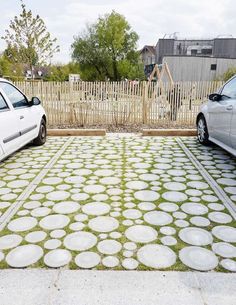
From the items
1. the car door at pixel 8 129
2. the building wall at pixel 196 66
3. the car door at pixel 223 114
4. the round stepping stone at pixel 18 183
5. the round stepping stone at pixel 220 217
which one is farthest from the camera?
the building wall at pixel 196 66

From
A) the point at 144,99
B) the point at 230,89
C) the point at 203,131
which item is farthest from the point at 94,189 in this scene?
the point at 144,99

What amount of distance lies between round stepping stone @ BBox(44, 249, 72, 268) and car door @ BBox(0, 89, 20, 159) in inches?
100

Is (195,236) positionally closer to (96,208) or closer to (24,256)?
(96,208)

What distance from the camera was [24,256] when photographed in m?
2.50

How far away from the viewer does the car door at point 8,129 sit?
4.56 m

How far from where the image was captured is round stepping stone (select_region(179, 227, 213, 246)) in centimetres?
272

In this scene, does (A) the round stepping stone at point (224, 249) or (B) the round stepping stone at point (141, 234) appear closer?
(A) the round stepping stone at point (224, 249)

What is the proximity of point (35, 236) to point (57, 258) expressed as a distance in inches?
18.3

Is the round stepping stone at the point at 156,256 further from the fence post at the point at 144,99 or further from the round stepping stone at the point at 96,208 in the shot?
the fence post at the point at 144,99

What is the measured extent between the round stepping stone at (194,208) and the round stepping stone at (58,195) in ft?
4.97

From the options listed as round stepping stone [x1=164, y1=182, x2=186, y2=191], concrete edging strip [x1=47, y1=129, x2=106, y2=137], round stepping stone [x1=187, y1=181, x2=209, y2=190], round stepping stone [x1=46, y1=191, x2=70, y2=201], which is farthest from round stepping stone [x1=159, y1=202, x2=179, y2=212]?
concrete edging strip [x1=47, y1=129, x2=106, y2=137]

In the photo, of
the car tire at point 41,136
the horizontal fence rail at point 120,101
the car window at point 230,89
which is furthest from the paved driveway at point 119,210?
the horizontal fence rail at point 120,101

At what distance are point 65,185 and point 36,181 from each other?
0.50 metres

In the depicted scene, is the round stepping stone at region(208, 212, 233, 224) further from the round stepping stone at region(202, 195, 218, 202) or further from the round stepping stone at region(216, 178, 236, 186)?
the round stepping stone at region(216, 178, 236, 186)
